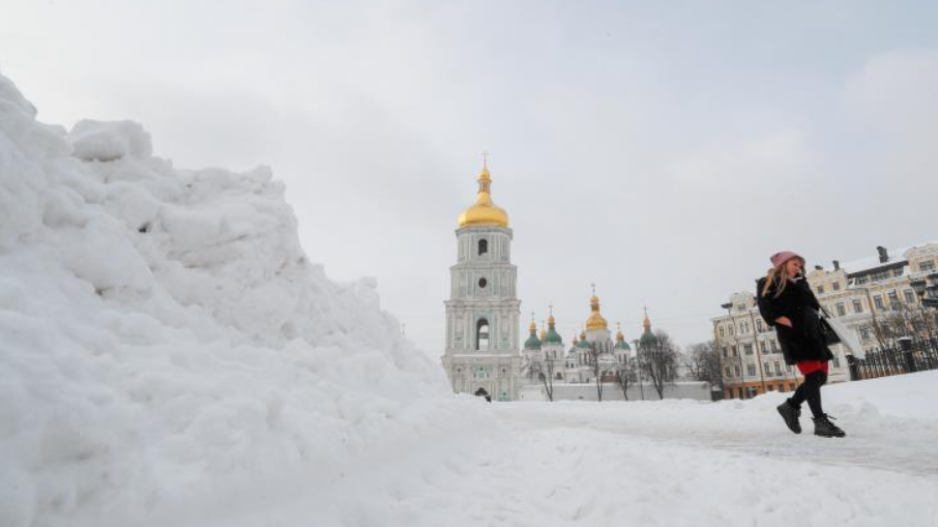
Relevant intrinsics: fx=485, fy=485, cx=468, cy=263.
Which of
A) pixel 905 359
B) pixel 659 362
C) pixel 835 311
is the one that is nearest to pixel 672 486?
pixel 905 359

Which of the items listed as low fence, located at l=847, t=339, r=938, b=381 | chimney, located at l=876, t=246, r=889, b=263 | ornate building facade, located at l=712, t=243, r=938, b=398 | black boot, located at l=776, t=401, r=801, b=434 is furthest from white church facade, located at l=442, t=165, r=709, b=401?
black boot, located at l=776, t=401, r=801, b=434

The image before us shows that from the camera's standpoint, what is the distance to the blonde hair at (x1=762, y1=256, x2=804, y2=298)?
516cm

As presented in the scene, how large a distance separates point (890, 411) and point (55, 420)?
327 inches

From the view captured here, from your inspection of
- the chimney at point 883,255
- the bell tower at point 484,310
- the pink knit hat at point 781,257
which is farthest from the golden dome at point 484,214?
the pink knit hat at point 781,257

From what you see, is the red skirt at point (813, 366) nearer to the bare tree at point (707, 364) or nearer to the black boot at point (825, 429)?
the black boot at point (825, 429)

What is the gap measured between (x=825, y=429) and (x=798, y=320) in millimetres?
1075

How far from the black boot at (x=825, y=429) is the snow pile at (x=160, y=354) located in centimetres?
355

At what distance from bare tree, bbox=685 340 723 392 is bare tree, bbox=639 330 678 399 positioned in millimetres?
3396

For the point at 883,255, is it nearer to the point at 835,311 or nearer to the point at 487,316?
the point at 835,311

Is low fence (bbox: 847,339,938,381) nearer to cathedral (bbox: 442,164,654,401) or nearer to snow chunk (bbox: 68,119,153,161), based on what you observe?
snow chunk (bbox: 68,119,153,161)

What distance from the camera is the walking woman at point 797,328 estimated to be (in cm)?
489

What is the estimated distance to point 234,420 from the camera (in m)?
2.34

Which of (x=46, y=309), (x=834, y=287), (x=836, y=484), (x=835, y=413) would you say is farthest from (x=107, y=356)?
(x=834, y=287)

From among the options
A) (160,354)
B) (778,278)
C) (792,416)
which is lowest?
(792,416)
